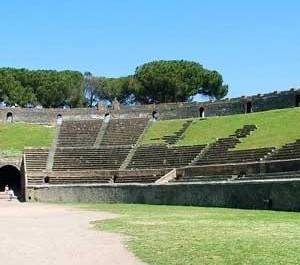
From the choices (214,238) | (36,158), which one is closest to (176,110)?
(36,158)

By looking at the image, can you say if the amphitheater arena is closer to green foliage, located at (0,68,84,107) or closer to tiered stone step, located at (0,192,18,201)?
tiered stone step, located at (0,192,18,201)

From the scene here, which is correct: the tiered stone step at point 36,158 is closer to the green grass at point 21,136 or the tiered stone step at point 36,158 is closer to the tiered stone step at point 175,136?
the green grass at point 21,136

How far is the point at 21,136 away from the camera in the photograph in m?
64.2

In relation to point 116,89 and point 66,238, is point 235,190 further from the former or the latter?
point 116,89

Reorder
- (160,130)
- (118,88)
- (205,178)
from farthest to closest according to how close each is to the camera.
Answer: (118,88) → (160,130) → (205,178)

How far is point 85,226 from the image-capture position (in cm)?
2352

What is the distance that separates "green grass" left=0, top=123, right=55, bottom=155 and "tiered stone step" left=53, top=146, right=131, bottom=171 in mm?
4397

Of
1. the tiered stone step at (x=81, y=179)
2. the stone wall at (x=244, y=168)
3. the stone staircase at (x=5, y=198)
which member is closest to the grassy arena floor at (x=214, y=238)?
the stone wall at (x=244, y=168)

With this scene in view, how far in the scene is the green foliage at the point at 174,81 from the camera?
90500 millimetres

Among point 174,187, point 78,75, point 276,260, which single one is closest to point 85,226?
point 276,260

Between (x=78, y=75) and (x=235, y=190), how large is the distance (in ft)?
246

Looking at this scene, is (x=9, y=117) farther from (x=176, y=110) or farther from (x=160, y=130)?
(x=160, y=130)

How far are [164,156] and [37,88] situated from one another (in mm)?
48941

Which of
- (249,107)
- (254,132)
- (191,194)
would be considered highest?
(249,107)
